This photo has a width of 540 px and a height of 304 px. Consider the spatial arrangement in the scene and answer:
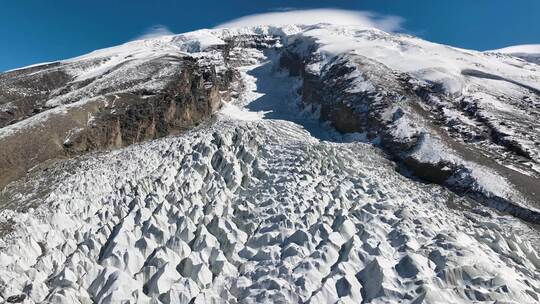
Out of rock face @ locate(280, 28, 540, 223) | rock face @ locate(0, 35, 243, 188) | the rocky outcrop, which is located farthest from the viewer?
rock face @ locate(0, 35, 243, 188)

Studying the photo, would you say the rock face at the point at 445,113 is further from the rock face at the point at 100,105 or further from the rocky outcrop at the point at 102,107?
the rock face at the point at 100,105

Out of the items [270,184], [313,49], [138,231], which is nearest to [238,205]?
[270,184]

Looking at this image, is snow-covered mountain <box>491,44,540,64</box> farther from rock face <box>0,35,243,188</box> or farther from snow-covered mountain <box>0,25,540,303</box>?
rock face <box>0,35,243,188</box>

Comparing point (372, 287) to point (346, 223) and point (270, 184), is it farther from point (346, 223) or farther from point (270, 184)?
point (270, 184)

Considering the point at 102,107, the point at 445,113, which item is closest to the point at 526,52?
the point at 445,113

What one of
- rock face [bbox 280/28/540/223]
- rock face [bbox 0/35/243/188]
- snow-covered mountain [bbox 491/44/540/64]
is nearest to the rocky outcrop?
rock face [bbox 0/35/243/188]

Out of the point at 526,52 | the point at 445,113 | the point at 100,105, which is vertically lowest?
the point at 526,52

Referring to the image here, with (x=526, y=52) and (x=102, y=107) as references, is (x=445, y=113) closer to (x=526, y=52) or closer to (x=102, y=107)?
(x=102, y=107)

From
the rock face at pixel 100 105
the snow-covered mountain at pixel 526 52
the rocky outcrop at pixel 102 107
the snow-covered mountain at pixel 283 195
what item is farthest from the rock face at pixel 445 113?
the snow-covered mountain at pixel 526 52

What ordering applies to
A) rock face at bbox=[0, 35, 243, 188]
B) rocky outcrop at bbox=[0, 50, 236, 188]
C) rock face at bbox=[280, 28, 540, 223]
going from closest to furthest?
rock face at bbox=[280, 28, 540, 223] < rocky outcrop at bbox=[0, 50, 236, 188] < rock face at bbox=[0, 35, 243, 188]
